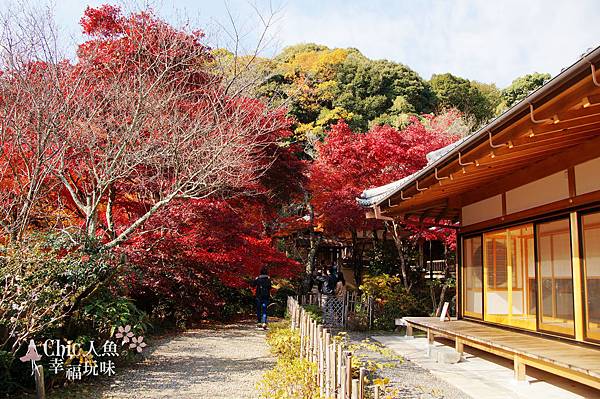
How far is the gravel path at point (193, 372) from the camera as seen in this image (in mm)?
4949

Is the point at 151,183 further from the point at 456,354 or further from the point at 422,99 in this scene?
the point at 422,99

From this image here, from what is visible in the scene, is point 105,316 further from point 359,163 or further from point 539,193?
point 359,163

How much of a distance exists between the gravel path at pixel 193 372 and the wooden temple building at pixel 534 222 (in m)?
2.88

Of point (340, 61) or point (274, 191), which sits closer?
point (274, 191)

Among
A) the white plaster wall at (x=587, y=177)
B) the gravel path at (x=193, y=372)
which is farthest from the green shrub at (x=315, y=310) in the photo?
the white plaster wall at (x=587, y=177)

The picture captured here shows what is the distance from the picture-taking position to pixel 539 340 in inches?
224

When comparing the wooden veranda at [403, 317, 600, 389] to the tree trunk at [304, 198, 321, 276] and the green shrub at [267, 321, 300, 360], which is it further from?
the tree trunk at [304, 198, 321, 276]

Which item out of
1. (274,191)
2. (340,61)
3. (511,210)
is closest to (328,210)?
(274,191)

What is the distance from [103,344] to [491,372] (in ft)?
15.7

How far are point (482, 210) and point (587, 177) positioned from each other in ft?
8.85

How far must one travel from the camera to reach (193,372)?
595 centimetres

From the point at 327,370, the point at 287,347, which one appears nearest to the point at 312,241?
the point at 287,347

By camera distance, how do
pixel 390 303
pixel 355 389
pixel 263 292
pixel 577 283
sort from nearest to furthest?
pixel 355 389 → pixel 577 283 → pixel 263 292 → pixel 390 303

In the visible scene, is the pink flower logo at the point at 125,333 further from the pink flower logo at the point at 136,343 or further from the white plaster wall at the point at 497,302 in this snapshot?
the white plaster wall at the point at 497,302
